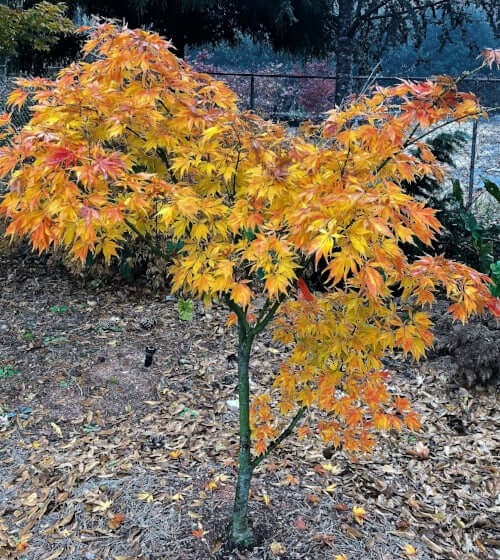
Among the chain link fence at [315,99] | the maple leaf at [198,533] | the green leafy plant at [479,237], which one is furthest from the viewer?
the chain link fence at [315,99]

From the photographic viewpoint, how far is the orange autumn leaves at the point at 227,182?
1529mm

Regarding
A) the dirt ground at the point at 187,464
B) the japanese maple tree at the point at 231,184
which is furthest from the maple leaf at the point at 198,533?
the japanese maple tree at the point at 231,184

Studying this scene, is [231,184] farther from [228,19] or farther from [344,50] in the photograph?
[228,19]

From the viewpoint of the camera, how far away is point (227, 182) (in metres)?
1.89

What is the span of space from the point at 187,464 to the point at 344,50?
5.34 metres

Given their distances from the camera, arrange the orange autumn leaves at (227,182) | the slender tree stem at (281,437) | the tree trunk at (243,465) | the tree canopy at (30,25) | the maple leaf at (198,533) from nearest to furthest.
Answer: the orange autumn leaves at (227,182) → the tree trunk at (243,465) → the slender tree stem at (281,437) → the maple leaf at (198,533) → the tree canopy at (30,25)

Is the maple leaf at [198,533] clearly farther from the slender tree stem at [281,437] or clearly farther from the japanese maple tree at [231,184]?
the japanese maple tree at [231,184]

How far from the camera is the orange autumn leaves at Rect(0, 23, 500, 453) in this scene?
1529 millimetres

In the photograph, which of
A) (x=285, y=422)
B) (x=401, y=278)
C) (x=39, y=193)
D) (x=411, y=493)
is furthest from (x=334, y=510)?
(x=39, y=193)

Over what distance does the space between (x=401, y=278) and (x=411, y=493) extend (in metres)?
1.51

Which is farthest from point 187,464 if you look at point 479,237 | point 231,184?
point 479,237

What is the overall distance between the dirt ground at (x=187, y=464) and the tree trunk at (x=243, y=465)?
0.08 metres

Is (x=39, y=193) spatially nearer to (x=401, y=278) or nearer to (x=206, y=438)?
(x=401, y=278)

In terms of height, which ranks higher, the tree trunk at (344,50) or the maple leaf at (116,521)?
the tree trunk at (344,50)
